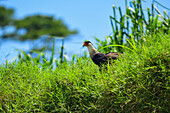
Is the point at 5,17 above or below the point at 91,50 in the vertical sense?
above

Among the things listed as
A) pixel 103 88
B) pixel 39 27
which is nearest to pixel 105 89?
pixel 103 88

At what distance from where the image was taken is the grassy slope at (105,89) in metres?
3.14

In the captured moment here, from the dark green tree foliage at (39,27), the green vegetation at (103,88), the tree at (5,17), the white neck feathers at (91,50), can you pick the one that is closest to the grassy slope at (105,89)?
the green vegetation at (103,88)

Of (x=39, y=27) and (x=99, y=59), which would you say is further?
(x=39, y=27)

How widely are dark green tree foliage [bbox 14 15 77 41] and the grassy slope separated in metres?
23.2

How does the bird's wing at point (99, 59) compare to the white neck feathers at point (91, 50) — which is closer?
the bird's wing at point (99, 59)

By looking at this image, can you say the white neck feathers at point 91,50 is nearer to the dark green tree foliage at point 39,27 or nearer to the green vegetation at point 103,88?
the green vegetation at point 103,88

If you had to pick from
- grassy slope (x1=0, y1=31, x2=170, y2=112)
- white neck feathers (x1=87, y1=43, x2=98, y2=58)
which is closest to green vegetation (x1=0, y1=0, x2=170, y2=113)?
grassy slope (x1=0, y1=31, x2=170, y2=112)

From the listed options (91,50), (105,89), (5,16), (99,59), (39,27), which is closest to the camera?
(105,89)

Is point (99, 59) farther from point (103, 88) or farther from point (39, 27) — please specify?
point (39, 27)

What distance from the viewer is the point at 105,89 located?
3.34 m

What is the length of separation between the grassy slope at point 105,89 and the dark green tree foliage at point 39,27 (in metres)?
23.2

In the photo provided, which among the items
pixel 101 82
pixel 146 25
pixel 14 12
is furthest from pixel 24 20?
pixel 101 82

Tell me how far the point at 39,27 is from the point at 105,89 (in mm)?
25187
